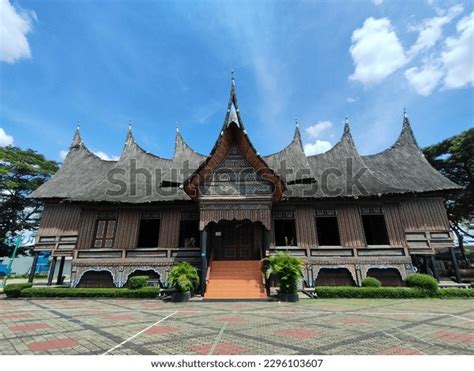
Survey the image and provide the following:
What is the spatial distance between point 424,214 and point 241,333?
13511 mm

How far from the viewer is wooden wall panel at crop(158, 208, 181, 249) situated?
1335 centimetres

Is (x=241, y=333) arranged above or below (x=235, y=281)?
below

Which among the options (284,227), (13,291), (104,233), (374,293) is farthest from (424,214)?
(13,291)

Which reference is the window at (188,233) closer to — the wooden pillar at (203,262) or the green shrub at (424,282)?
the wooden pillar at (203,262)

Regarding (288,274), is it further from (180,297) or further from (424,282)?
(424,282)

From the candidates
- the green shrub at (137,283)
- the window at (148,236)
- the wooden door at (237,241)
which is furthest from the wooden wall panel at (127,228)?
the wooden door at (237,241)

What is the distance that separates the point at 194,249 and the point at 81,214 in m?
6.71

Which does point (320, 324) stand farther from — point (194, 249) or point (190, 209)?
point (190, 209)

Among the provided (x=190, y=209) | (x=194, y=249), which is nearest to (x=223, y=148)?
(x=190, y=209)

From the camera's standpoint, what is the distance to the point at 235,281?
34.7 feet

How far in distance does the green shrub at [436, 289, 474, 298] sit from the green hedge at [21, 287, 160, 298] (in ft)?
37.5

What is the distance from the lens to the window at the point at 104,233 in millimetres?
13602

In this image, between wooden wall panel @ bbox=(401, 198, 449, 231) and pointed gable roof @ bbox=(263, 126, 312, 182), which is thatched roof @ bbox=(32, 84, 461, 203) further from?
wooden wall panel @ bbox=(401, 198, 449, 231)

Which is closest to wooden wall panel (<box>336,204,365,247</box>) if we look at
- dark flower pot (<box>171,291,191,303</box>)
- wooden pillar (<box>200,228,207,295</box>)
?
wooden pillar (<box>200,228,207,295</box>)
